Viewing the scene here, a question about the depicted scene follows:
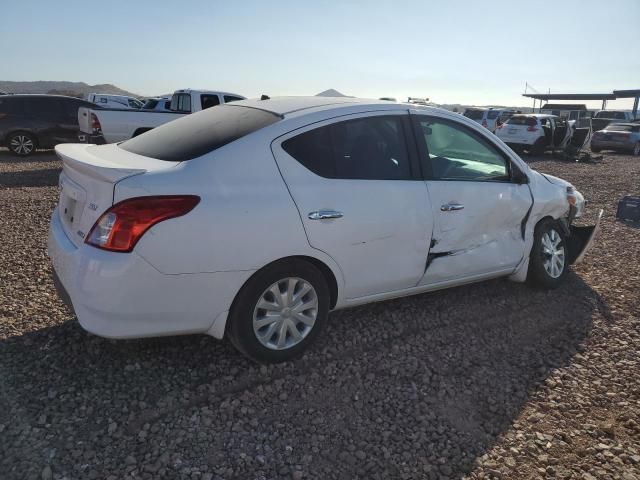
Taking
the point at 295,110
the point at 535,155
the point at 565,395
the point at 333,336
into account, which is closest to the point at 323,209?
the point at 295,110

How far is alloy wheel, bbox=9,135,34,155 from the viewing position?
1308cm

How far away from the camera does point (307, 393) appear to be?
10.2 feet

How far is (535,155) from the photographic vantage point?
747 inches

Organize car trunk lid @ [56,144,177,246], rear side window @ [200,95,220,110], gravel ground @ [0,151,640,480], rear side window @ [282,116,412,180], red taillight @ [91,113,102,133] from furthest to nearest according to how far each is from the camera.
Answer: rear side window @ [200,95,220,110], red taillight @ [91,113,102,133], rear side window @ [282,116,412,180], car trunk lid @ [56,144,177,246], gravel ground @ [0,151,640,480]

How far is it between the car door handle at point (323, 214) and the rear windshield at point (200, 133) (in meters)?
→ 0.64

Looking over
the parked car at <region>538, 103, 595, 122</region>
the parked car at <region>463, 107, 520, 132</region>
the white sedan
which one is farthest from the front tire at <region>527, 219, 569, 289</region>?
the parked car at <region>538, 103, 595, 122</region>

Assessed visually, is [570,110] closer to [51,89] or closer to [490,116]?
[490,116]

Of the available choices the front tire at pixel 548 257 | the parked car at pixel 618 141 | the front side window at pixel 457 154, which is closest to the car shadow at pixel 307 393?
the front tire at pixel 548 257

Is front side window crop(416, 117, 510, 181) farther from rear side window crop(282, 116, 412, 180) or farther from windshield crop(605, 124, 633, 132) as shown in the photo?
windshield crop(605, 124, 633, 132)

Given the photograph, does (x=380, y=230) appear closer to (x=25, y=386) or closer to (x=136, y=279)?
(x=136, y=279)

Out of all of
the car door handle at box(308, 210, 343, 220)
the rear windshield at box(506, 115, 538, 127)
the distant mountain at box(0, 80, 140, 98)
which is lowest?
the car door handle at box(308, 210, 343, 220)

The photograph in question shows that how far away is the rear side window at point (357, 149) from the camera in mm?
3352

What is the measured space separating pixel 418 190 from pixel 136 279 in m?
2.01

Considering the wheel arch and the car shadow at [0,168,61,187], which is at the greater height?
the wheel arch
